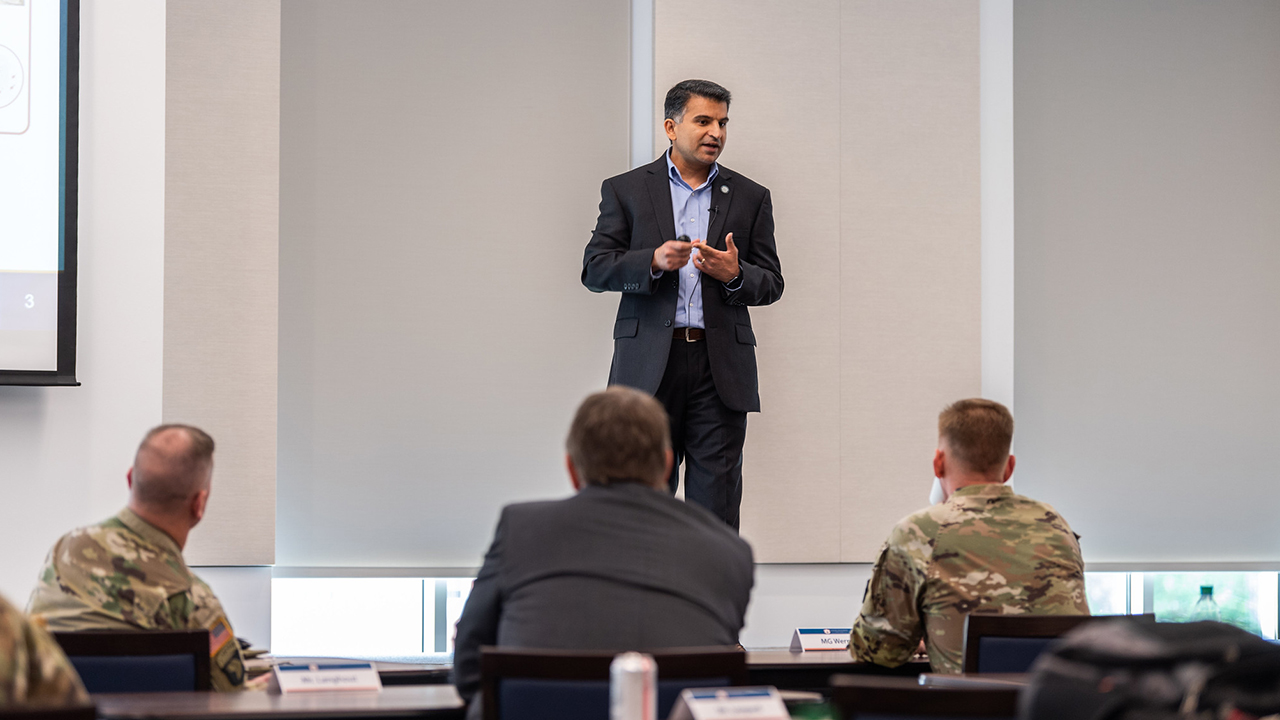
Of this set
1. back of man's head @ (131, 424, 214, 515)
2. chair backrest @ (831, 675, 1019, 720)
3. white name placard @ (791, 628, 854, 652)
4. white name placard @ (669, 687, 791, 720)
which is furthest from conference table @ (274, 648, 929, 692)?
chair backrest @ (831, 675, 1019, 720)

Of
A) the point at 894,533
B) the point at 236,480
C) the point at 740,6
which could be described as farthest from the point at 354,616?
the point at 740,6

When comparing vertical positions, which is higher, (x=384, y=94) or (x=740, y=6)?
(x=740, y=6)

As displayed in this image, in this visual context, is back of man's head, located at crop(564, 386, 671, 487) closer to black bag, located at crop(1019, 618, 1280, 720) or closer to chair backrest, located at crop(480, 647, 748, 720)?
chair backrest, located at crop(480, 647, 748, 720)

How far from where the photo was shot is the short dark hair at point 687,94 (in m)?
3.51

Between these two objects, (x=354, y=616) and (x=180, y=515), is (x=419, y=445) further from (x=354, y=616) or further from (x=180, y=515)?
(x=180, y=515)

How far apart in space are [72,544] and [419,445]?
2296 mm

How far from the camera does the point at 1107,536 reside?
4.82m

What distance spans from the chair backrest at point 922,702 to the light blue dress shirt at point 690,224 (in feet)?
7.04

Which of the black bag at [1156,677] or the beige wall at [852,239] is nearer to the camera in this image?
the black bag at [1156,677]

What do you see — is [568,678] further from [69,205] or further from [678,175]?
[69,205]

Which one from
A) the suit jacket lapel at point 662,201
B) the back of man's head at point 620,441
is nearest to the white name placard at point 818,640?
the back of man's head at point 620,441

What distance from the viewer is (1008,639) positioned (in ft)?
6.45

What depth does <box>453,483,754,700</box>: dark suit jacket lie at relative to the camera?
172 cm

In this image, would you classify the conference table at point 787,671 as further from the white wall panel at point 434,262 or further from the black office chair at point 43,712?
the white wall panel at point 434,262
